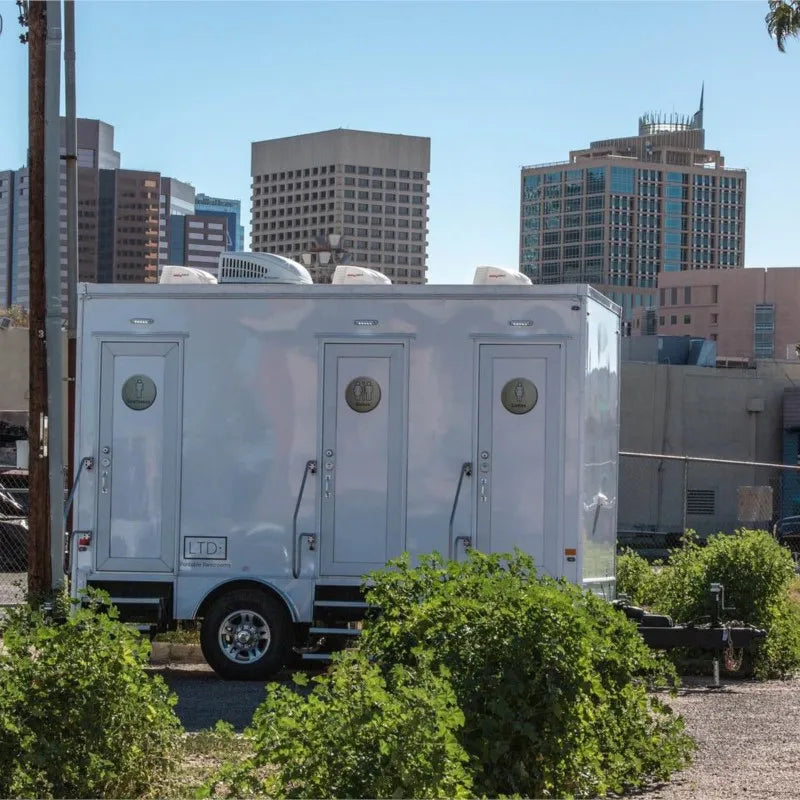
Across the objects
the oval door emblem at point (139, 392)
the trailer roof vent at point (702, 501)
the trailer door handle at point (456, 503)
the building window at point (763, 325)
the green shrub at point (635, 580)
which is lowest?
the trailer roof vent at point (702, 501)

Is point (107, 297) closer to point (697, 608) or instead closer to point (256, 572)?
point (256, 572)

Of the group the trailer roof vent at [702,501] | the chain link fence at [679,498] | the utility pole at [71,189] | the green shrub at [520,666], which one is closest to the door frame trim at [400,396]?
the green shrub at [520,666]

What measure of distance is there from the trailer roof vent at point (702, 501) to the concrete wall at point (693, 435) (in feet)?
0.53

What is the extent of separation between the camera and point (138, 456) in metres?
12.8

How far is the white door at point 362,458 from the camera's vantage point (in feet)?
41.3

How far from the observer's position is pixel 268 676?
41.7ft

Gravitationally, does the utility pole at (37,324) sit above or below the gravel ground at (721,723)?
above

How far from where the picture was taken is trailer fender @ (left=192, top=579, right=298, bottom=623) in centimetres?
1265

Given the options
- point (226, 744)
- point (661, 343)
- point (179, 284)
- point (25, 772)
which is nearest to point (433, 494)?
point (179, 284)

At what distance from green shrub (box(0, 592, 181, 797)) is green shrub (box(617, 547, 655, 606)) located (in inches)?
359

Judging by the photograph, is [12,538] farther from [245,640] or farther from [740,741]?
[740,741]

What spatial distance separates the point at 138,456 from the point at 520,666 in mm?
6162

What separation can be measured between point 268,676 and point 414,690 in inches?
260

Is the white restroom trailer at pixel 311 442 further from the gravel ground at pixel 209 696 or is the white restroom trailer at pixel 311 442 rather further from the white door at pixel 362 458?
the gravel ground at pixel 209 696
